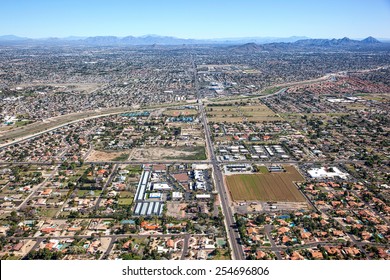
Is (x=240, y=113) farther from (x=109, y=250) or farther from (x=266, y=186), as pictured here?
(x=109, y=250)

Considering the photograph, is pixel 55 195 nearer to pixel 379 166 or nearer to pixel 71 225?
pixel 71 225

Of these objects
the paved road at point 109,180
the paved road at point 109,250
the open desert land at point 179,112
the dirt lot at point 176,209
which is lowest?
the paved road at point 109,250

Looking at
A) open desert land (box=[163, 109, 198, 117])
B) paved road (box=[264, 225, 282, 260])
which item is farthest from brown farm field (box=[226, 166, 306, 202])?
open desert land (box=[163, 109, 198, 117])

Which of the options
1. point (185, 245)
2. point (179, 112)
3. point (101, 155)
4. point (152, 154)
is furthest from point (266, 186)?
point (179, 112)

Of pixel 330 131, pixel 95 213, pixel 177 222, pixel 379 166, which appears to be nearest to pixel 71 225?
pixel 95 213

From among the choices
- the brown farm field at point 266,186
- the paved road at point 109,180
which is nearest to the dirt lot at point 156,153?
the paved road at point 109,180

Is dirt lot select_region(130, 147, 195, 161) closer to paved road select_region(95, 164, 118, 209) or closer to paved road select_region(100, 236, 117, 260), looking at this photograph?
paved road select_region(95, 164, 118, 209)

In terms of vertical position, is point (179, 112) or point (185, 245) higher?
point (179, 112)

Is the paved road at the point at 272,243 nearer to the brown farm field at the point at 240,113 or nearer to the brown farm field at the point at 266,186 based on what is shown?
the brown farm field at the point at 266,186

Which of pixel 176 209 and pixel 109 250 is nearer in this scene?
pixel 109 250
